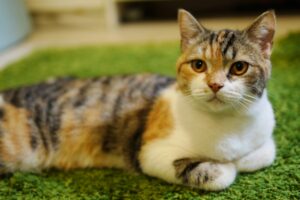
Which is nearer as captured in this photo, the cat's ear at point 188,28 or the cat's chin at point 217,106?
the cat's chin at point 217,106

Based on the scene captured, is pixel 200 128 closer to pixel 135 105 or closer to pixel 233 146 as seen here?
pixel 233 146

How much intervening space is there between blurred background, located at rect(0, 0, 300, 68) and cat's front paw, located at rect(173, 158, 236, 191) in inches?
72.7

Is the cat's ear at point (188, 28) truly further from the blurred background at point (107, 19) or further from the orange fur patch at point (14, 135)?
the blurred background at point (107, 19)

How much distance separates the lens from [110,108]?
148 cm

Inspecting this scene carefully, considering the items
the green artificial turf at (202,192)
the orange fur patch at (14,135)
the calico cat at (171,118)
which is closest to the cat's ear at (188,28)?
the calico cat at (171,118)

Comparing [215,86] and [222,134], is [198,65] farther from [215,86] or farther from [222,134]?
[222,134]

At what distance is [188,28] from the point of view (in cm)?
125

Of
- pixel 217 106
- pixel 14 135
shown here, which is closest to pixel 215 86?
pixel 217 106

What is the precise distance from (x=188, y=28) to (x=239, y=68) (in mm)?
247

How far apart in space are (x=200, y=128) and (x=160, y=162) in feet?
0.62

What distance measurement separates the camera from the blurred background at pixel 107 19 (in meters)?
3.04

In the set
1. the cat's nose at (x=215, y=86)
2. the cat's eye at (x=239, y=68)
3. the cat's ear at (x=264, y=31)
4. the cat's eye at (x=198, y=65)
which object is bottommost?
the cat's nose at (x=215, y=86)

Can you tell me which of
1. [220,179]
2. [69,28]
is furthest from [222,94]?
[69,28]

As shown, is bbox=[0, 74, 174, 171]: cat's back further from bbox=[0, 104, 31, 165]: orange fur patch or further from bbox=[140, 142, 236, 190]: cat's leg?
bbox=[140, 142, 236, 190]: cat's leg
